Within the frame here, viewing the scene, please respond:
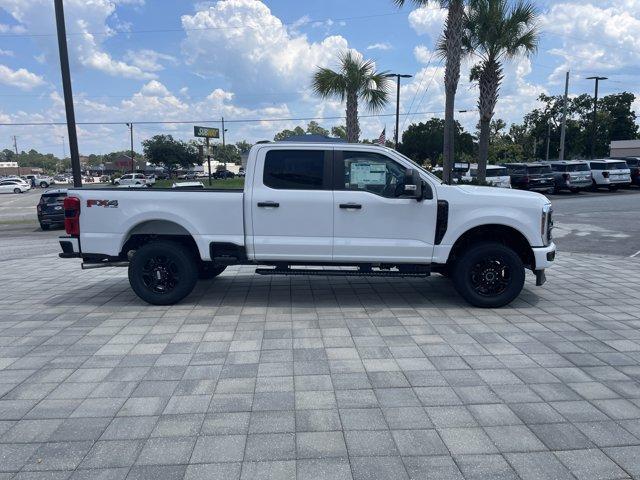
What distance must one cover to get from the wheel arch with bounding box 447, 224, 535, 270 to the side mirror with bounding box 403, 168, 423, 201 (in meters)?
0.85

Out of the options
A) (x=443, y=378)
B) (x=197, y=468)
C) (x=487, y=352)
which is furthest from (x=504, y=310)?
(x=197, y=468)

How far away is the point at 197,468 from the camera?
309 cm

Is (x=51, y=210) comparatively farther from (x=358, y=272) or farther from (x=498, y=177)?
(x=498, y=177)

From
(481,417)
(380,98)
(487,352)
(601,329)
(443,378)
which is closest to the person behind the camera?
(481,417)

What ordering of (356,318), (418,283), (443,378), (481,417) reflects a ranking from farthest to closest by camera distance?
(418,283) < (356,318) < (443,378) < (481,417)

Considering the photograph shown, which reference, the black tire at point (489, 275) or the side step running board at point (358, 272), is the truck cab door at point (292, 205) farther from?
the black tire at point (489, 275)

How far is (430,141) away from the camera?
189 feet

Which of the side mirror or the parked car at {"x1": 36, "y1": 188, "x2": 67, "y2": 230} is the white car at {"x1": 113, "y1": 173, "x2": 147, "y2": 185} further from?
the side mirror

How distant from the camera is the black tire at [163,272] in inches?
257

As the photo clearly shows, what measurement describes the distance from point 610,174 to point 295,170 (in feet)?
87.6

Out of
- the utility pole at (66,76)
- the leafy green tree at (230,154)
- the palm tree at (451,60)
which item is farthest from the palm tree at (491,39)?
the leafy green tree at (230,154)

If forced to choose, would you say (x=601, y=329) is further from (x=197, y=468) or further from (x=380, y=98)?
(x=380, y=98)

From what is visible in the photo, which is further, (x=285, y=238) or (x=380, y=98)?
(x=380, y=98)

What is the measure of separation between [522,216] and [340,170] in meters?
2.33
